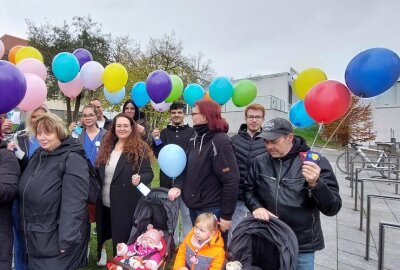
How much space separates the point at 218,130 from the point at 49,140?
139 centimetres

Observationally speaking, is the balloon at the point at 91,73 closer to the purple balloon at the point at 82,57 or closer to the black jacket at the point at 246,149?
the purple balloon at the point at 82,57

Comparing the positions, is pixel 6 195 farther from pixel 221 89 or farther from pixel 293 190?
pixel 221 89

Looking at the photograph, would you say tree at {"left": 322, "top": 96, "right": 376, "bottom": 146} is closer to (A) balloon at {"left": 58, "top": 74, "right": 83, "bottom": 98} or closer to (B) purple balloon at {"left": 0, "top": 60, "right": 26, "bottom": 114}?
(A) balloon at {"left": 58, "top": 74, "right": 83, "bottom": 98}

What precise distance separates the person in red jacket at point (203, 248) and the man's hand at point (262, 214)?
45cm

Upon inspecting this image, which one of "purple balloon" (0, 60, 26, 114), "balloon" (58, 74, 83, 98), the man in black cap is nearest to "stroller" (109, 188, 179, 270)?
the man in black cap

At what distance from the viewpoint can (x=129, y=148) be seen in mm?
2990

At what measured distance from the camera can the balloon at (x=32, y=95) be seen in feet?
10.7

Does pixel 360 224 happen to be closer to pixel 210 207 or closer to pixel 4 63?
pixel 210 207

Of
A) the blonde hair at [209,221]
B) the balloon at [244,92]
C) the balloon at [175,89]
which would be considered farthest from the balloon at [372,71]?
the balloon at [175,89]

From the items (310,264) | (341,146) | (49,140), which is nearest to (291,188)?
(310,264)

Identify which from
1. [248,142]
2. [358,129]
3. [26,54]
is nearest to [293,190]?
[248,142]

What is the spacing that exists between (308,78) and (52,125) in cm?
251

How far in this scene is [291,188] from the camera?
6.55 feet

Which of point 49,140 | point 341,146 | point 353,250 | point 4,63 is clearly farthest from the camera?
point 341,146
